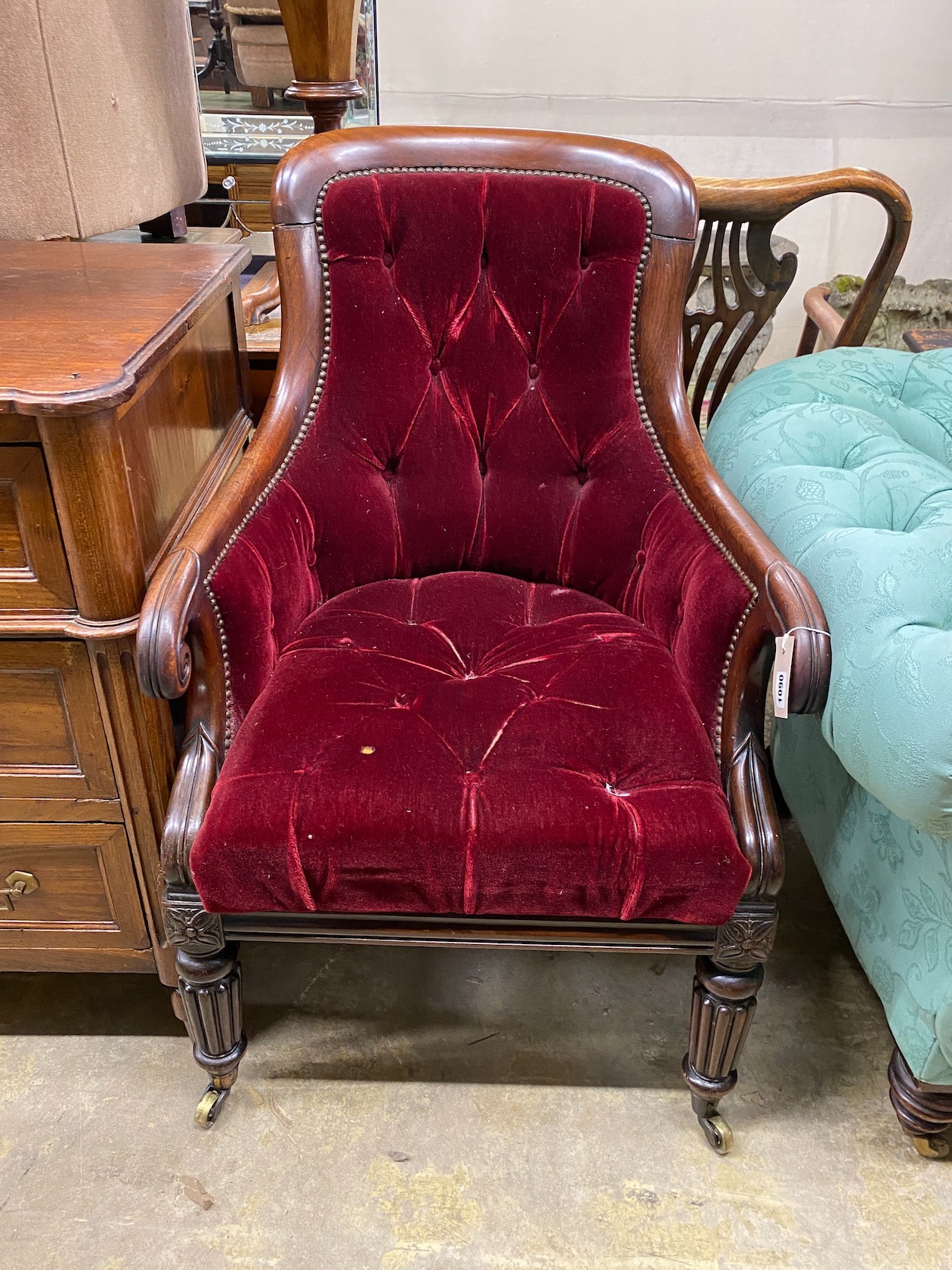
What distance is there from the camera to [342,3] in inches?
55.5

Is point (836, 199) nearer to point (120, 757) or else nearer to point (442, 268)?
point (442, 268)

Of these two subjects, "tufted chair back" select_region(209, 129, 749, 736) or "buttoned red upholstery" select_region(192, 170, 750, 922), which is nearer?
"buttoned red upholstery" select_region(192, 170, 750, 922)

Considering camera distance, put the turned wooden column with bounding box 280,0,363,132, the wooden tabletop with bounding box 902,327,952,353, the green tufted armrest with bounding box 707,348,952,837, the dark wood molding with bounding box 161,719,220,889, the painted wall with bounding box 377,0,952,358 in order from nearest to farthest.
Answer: the green tufted armrest with bounding box 707,348,952,837 → the dark wood molding with bounding box 161,719,220,889 → the turned wooden column with bounding box 280,0,363,132 → the wooden tabletop with bounding box 902,327,952,353 → the painted wall with bounding box 377,0,952,358

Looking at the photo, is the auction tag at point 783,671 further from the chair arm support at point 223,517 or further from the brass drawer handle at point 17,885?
the brass drawer handle at point 17,885

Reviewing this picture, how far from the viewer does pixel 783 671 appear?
0.95 m

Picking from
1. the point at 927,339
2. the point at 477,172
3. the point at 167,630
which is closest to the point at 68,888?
the point at 167,630

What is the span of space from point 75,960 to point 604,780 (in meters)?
0.80

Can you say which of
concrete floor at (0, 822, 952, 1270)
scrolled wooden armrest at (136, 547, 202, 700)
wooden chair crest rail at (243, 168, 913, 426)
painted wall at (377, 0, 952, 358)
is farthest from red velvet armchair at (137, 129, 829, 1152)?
painted wall at (377, 0, 952, 358)

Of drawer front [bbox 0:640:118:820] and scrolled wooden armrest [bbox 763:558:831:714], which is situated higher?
scrolled wooden armrest [bbox 763:558:831:714]

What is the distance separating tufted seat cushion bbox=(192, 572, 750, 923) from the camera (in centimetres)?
97

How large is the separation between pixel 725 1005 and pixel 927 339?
138cm

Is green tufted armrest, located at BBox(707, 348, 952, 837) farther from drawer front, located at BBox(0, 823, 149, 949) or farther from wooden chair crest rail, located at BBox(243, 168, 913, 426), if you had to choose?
drawer front, located at BBox(0, 823, 149, 949)

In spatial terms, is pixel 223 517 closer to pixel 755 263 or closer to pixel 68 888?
pixel 68 888

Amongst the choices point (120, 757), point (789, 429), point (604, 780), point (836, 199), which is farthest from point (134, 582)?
point (836, 199)
